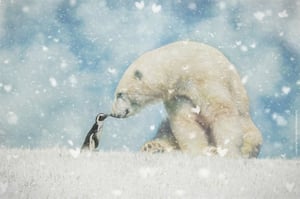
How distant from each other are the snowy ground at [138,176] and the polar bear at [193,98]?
7.6 inches

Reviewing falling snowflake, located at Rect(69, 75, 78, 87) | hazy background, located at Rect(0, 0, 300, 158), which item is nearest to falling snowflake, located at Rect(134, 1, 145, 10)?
hazy background, located at Rect(0, 0, 300, 158)

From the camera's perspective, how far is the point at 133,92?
1668 mm

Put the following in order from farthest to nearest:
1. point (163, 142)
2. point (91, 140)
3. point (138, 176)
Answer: point (163, 142), point (91, 140), point (138, 176)

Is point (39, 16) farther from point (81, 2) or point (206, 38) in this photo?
point (206, 38)

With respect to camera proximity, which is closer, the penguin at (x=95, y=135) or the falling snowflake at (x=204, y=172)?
the falling snowflake at (x=204, y=172)

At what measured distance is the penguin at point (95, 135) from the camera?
4.97ft

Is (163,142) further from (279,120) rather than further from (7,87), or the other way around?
(7,87)

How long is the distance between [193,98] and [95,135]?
0.33 metres

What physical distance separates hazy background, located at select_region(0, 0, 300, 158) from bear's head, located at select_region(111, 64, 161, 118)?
30mm

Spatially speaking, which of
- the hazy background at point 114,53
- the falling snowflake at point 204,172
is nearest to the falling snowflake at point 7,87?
the hazy background at point 114,53

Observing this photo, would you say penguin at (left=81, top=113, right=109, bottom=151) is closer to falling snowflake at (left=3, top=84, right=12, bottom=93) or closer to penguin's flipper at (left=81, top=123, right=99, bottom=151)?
penguin's flipper at (left=81, top=123, right=99, bottom=151)

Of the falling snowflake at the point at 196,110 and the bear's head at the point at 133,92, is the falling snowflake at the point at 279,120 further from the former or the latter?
the bear's head at the point at 133,92

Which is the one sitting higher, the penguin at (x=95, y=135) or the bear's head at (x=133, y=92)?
the bear's head at (x=133, y=92)

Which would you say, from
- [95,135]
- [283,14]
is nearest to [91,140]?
[95,135]
